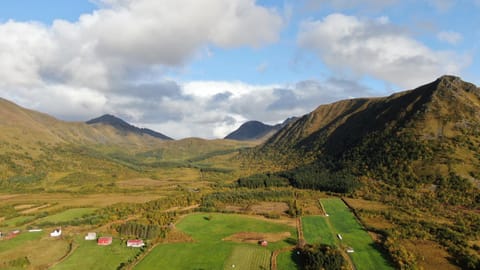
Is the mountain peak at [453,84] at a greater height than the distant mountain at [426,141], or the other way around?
the mountain peak at [453,84]

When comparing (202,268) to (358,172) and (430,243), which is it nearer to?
(430,243)

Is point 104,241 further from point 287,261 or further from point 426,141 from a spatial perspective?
point 426,141

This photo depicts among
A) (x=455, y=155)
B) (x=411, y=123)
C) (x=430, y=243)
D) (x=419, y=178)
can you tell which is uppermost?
(x=411, y=123)

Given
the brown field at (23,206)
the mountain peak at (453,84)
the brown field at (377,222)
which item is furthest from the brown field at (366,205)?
the brown field at (23,206)

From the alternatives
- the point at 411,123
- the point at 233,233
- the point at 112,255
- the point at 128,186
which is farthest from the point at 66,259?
the point at 411,123

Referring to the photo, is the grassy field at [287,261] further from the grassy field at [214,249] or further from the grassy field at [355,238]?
the grassy field at [355,238]

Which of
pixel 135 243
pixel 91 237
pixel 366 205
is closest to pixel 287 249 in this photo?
pixel 135 243

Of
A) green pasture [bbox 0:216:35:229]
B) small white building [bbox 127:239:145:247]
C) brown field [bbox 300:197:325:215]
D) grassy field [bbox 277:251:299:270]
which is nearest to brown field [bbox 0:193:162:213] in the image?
green pasture [bbox 0:216:35:229]
